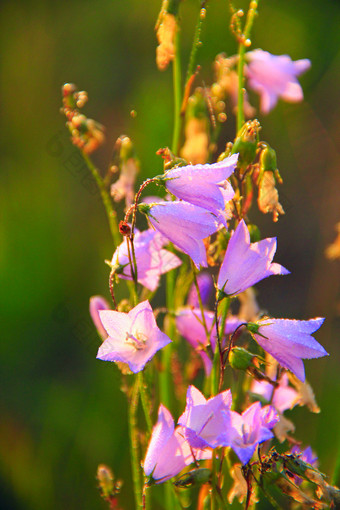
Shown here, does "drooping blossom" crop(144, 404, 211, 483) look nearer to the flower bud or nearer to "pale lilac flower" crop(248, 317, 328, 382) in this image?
"pale lilac flower" crop(248, 317, 328, 382)

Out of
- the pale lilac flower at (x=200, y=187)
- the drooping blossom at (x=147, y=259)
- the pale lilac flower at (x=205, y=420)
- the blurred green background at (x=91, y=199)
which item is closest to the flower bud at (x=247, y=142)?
the pale lilac flower at (x=200, y=187)

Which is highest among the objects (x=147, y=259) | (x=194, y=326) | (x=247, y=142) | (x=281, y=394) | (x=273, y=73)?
(x=273, y=73)

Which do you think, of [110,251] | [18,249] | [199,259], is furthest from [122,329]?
[18,249]

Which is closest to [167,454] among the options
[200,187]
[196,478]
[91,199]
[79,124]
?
[196,478]

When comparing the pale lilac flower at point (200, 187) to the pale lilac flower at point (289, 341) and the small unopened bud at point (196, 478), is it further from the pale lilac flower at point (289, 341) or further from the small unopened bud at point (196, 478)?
the small unopened bud at point (196, 478)

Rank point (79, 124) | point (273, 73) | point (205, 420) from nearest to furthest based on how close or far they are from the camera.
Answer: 1. point (205, 420)
2. point (79, 124)
3. point (273, 73)

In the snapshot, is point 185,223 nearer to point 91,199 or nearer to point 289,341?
point 289,341
